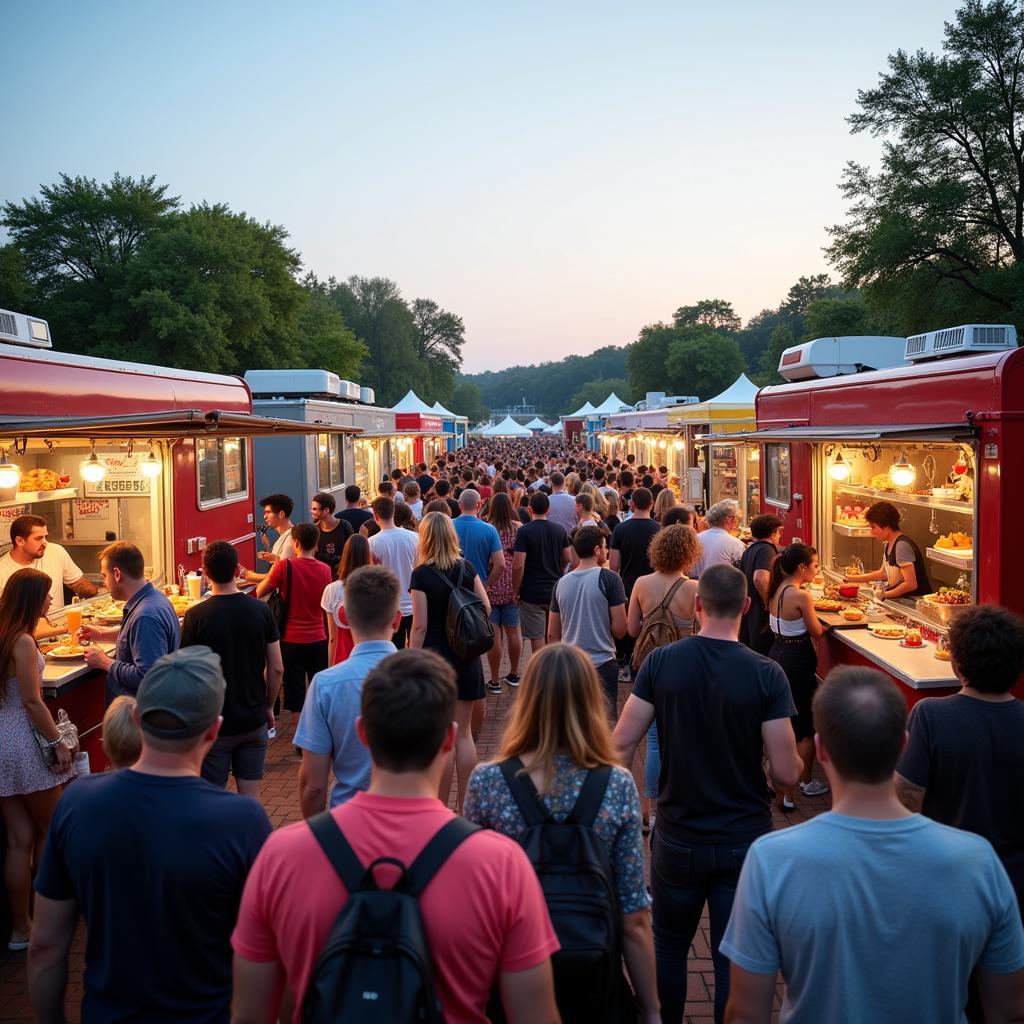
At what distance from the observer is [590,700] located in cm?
258

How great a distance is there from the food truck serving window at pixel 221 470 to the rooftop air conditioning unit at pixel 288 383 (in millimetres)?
3490

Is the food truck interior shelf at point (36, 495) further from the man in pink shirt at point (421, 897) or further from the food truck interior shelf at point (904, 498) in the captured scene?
the food truck interior shelf at point (904, 498)

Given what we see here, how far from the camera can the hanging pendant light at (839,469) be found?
938 cm

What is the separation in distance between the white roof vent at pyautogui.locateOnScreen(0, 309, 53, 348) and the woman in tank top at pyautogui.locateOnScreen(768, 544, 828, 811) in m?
5.78

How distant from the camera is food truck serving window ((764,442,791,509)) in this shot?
35.5 feet

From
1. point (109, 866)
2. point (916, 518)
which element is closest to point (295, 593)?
point (109, 866)

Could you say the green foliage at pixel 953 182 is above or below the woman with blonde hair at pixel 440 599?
above

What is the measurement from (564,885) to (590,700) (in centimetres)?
51

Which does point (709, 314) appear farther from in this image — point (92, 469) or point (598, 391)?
point (92, 469)

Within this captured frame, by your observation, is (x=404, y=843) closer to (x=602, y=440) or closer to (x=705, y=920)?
(x=705, y=920)

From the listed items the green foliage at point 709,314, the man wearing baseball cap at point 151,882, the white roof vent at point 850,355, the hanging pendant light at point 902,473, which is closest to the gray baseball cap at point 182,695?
the man wearing baseball cap at point 151,882

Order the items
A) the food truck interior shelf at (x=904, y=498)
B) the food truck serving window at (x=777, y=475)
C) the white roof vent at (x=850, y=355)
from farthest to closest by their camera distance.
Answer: the food truck serving window at (x=777, y=475) < the white roof vent at (x=850, y=355) < the food truck interior shelf at (x=904, y=498)

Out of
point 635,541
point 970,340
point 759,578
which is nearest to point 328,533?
point 635,541

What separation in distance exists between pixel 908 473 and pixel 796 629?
9.03 feet
